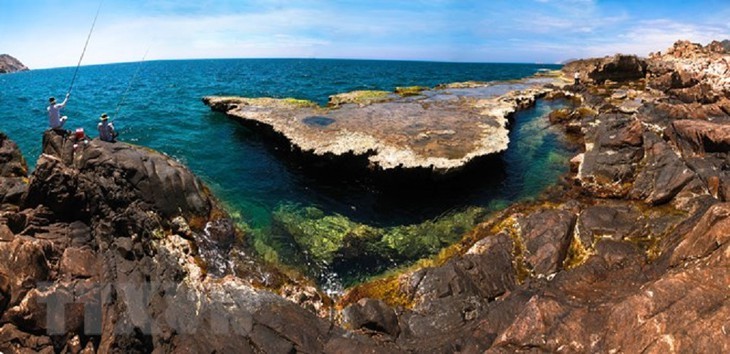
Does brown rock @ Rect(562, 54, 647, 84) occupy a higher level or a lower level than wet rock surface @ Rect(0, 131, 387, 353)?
higher

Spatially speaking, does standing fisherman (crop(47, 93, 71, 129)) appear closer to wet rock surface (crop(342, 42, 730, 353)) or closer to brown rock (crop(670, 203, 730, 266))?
wet rock surface (crop(342, 42, 730, 353))

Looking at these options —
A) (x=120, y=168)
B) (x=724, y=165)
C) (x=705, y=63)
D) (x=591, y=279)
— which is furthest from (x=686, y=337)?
Answer: (x=705, y=63)

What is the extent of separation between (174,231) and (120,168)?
3.82 metres

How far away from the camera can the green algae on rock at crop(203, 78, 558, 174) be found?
2426 centimetres

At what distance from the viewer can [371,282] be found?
16297 millimetres

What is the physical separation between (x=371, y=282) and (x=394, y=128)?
15739 mm

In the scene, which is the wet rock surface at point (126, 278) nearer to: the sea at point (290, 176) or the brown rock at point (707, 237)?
the sea at point (290, 176)

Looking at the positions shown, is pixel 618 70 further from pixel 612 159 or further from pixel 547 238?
pixel 547 238

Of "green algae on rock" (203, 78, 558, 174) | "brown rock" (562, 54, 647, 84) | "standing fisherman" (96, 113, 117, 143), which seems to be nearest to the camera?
"standing fisherman" (96, 113, 117, 143)

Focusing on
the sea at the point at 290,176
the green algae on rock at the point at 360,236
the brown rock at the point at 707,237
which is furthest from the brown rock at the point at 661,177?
the green algae on rock at the point at 360,236

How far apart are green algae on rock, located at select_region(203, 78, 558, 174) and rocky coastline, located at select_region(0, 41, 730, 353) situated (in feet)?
8.91

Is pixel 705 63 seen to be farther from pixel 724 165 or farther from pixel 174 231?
pixel 174 231

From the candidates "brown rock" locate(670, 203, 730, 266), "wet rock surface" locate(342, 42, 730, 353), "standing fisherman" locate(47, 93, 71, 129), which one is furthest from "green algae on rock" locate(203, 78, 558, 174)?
"standing fisherman" locate(47, 93, 71, 129)

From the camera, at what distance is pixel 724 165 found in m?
20.8
